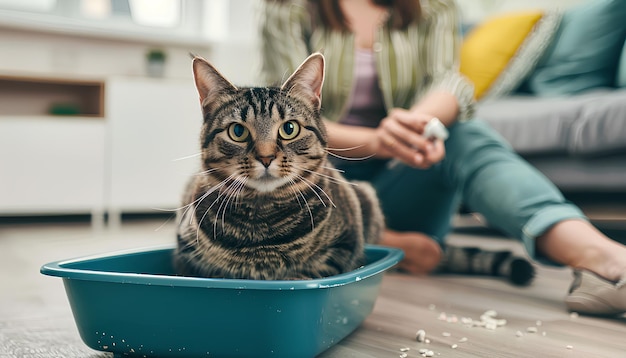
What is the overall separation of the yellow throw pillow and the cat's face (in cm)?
183

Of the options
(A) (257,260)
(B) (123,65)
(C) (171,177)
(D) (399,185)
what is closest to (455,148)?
(D) (399,185)

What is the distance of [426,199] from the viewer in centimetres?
154

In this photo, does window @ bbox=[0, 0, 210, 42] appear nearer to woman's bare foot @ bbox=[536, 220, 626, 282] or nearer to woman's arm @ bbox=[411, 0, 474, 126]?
woman's arm @ bbox=[411, 0, 474, 126]

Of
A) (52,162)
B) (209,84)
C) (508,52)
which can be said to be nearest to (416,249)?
(209,84)

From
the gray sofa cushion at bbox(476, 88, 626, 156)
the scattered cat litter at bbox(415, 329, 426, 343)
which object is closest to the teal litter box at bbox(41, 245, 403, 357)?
the scattered cat litter at bbox(415, 329, 426, 343)

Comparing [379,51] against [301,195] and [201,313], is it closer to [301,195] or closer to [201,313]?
[301,195]

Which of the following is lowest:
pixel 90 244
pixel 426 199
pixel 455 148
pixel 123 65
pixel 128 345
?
pixel 90 244

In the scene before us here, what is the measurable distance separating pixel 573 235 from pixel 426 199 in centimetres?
46

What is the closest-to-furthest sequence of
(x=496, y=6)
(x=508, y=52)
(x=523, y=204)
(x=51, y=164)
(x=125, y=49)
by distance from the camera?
(x=523, y=204) → (x=508, y=52) → (x=51, y=164) → (x=496, y=6) → (x=125, y=49)

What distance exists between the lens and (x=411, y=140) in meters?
1.23

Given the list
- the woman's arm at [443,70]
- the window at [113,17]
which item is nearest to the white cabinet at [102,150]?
the window at [113,17]

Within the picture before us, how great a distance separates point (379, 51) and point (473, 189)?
45 cm

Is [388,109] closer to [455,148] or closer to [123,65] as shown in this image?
[455,148]

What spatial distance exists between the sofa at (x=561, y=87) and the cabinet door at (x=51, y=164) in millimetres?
1732
